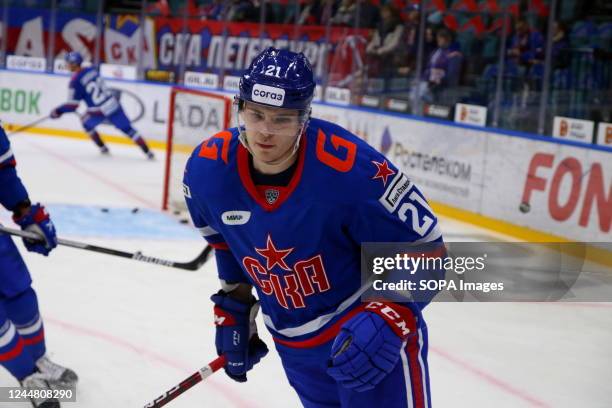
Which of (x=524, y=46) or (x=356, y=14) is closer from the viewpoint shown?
(x=524, y=46)

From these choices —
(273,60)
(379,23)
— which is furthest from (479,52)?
(273,60)

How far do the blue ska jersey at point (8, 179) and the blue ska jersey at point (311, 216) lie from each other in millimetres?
1182

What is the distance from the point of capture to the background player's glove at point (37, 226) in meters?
3.29

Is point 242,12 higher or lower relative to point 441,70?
higher

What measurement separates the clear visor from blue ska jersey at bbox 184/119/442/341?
0.23ft

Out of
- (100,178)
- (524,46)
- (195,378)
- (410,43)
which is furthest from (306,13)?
(195,378)

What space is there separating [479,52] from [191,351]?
4667 mm

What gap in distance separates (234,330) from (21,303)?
1242mm

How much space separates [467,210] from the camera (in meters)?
7.43

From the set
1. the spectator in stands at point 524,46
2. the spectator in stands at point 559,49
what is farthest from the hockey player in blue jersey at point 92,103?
the spectator in stands at point 559,49

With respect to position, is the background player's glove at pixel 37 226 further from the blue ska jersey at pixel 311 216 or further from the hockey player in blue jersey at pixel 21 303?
the blue ska jersey at pixel 311 216

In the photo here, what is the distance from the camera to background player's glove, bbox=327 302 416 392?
186 cm

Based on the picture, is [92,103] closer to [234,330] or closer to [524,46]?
[524,46]

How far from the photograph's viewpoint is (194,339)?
14.0 feet
